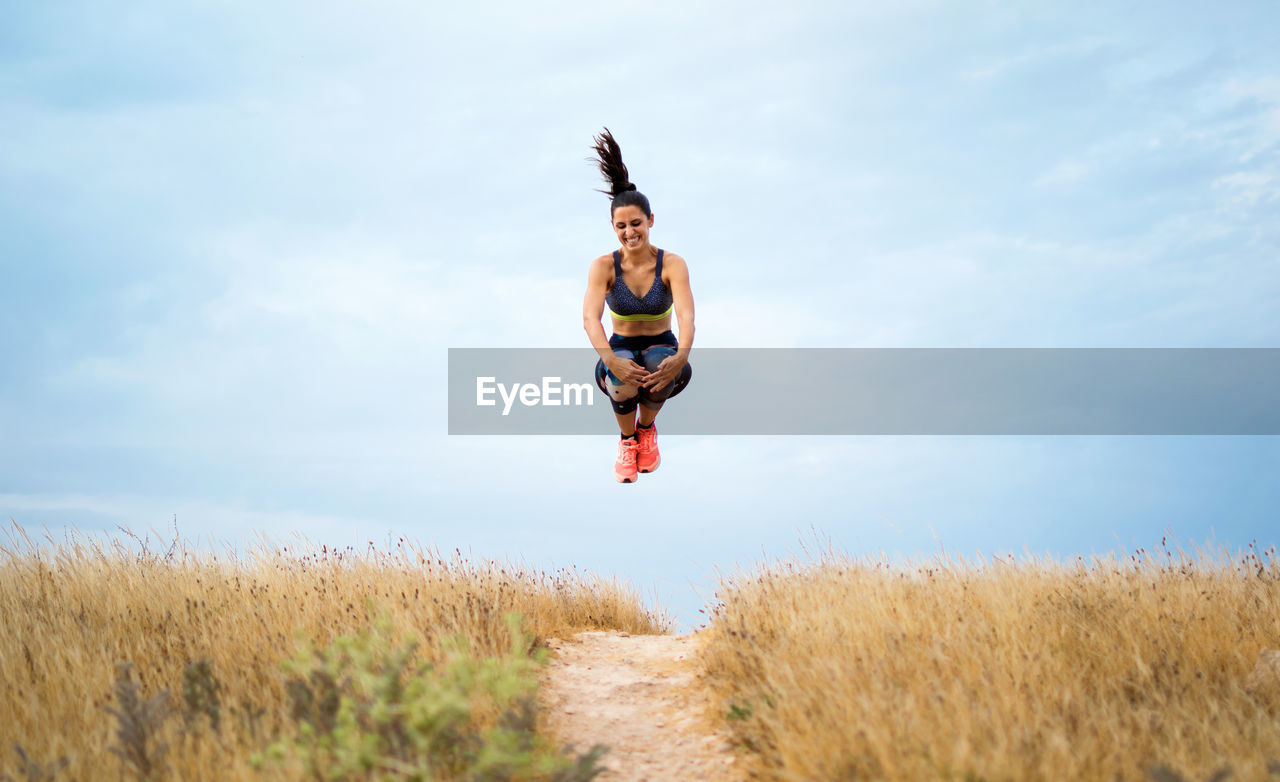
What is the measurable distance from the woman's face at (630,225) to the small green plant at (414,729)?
4447 mm

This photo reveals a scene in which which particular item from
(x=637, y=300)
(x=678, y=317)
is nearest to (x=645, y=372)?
(x=678, y=317)

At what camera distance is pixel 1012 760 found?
14.6 ft

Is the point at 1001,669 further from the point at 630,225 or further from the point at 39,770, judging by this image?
the point at 39,770

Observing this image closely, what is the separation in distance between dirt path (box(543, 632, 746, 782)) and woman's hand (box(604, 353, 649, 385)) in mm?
2591

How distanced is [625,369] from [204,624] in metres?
4.27

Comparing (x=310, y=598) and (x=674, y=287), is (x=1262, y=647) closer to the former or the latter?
(x=674, y=287)

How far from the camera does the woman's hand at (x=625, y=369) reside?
8.64 meters

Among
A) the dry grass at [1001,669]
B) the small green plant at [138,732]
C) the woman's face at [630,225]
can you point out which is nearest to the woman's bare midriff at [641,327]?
the woman's face at [630,225]

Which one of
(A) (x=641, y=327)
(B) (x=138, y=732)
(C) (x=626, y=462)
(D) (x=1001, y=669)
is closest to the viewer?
(B) (x=138, y=732)

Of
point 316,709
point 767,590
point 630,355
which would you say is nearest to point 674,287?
point 630,355

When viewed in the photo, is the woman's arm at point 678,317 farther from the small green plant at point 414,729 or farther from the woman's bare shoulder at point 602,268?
the small green plant at point 414,729

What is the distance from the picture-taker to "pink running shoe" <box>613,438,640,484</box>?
9656 millimetres

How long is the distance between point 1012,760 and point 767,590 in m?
3.96

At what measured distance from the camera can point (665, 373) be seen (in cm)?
870
